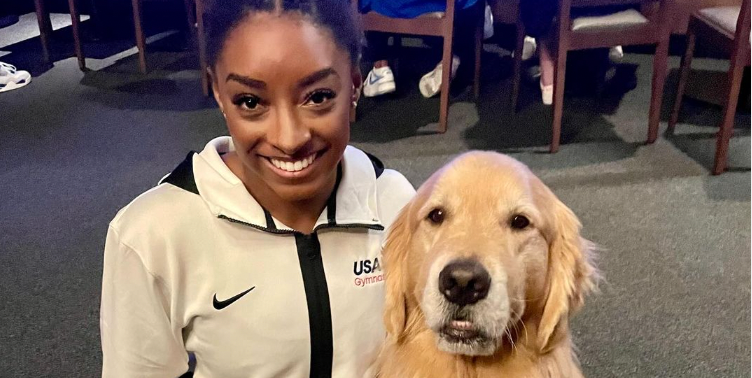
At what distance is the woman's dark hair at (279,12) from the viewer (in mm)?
1278

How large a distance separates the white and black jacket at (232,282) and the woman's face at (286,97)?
13cm

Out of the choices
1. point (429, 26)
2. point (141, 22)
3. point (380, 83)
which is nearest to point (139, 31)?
point (141, 22)

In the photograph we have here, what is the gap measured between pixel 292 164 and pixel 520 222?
48 cm

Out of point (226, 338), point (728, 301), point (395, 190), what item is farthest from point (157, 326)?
point (728, 301)

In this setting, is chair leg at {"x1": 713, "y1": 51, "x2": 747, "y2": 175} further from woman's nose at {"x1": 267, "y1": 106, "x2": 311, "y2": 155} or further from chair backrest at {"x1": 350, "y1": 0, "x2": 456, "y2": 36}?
woman's nose at {"x1": 267, "y1": 106, "x2": 311, "y2": 155}

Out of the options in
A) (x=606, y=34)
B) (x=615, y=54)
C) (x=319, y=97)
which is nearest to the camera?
(x=319, y=97)

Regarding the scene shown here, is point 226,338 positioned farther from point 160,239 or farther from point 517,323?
point 517,323

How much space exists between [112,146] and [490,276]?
3.33 meters

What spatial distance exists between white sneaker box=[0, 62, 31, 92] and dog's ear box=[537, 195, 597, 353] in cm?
473

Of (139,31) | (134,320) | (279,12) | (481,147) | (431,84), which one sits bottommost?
(481,147)

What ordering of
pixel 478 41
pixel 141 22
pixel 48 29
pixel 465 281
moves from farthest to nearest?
pixel 48 29, pixel 141 22, pixel 478 41, pixel 465 281

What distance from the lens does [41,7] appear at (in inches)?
209

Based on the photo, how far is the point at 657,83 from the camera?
3822 millimetres

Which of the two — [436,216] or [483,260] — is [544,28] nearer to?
[436,216]
